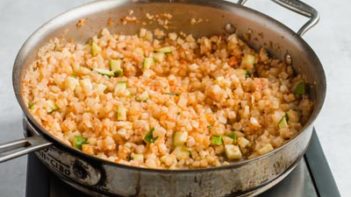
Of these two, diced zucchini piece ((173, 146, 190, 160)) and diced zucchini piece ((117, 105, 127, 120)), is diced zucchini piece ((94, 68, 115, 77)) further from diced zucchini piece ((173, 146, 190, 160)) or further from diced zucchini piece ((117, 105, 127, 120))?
diced zucchini piece ((173, 146, 190, 160))

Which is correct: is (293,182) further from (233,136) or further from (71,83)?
(71,83)

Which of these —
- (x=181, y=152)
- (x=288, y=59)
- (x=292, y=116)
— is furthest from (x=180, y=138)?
(x=288, y=59)

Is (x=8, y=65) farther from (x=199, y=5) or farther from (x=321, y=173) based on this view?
(x=321, y=173)

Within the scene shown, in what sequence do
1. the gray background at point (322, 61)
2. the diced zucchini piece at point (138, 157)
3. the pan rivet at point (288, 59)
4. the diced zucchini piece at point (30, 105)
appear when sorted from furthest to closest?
1. the gray background at point (322, 61)
2. the pan rivet at point (288, 59)
3. the diced zucchini piece at point (30, 105)
4. the diced zucchini piece at point (138, 157)

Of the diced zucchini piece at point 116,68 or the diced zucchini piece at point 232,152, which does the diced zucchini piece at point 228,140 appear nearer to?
the diced zucchini piece at point 232,152

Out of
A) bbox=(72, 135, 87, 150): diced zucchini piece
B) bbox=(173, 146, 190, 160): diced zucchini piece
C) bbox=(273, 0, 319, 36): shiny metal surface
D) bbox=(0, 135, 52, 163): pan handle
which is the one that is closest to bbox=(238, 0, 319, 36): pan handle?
bbox=(273, 0, 319, 36): shiny metal surface

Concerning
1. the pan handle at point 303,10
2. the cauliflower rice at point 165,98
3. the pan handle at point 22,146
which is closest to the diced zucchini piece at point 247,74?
the cauliflower rice at point 165,98

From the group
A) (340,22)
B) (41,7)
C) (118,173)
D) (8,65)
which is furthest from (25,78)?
(340,22)
